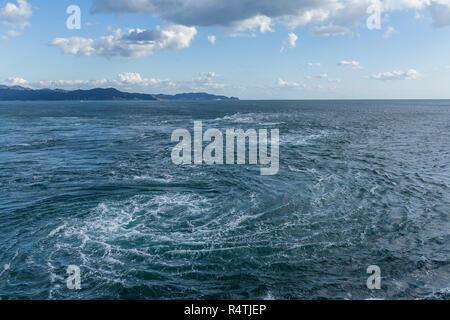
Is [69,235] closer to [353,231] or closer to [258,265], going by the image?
[258,265]

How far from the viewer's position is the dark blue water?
17.2m

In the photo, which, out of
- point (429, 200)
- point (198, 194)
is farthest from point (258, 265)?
point (429, 200)

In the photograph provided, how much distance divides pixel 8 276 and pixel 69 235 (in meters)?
4.87

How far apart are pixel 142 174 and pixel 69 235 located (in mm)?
15925

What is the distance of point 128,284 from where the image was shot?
17.1 m

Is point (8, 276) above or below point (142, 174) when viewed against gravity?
below

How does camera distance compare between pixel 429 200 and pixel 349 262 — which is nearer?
pixel 349 262

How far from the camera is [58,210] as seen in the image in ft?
87.6

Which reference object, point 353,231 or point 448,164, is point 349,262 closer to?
point 353,231

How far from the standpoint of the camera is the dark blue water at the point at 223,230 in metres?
17.2

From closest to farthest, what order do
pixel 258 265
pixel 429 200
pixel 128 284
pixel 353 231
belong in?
pixel 128 284 < pixel 258 265 < pixel 353 231 < pixel 429 200

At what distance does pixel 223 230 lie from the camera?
75.9 ft

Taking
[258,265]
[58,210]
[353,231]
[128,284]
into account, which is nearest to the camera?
[128,284]
